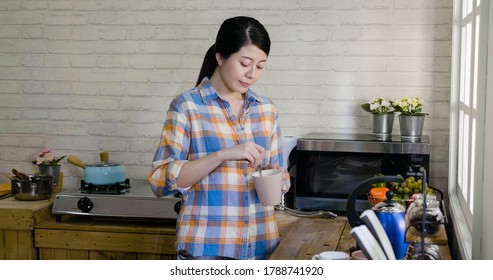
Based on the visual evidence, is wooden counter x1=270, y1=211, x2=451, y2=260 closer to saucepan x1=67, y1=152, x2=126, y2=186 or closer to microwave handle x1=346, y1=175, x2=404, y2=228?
microwave handle x1=346, y1=175, x2=404, y2=228

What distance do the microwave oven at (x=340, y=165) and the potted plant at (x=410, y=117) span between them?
0.16 feet

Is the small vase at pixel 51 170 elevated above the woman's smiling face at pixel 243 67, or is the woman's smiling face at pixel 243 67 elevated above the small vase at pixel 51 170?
the woman's smiling face at pixel 243 67

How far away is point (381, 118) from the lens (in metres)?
3.74

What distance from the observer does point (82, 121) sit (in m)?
4.33

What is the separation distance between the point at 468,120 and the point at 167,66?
178 cm

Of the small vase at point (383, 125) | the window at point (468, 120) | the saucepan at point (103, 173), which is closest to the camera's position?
the window at point (468, 120)

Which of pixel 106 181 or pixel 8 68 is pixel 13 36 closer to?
pixel 8 68

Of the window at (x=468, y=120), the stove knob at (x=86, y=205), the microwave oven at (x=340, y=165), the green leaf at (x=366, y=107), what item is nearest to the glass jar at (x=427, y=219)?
the window at (x=468, y=120)

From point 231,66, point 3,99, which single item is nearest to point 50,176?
point 3,99

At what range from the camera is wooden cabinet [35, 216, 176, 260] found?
3771 mm

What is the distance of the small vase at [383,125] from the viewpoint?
374 centimetres

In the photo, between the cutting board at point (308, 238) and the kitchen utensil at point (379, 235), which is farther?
the cutting board at point (308, 238)

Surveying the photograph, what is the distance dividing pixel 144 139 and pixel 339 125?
1113 millimetres

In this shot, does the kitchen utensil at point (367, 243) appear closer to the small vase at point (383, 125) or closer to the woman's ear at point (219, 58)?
the woman's ear at point (219, 58)
